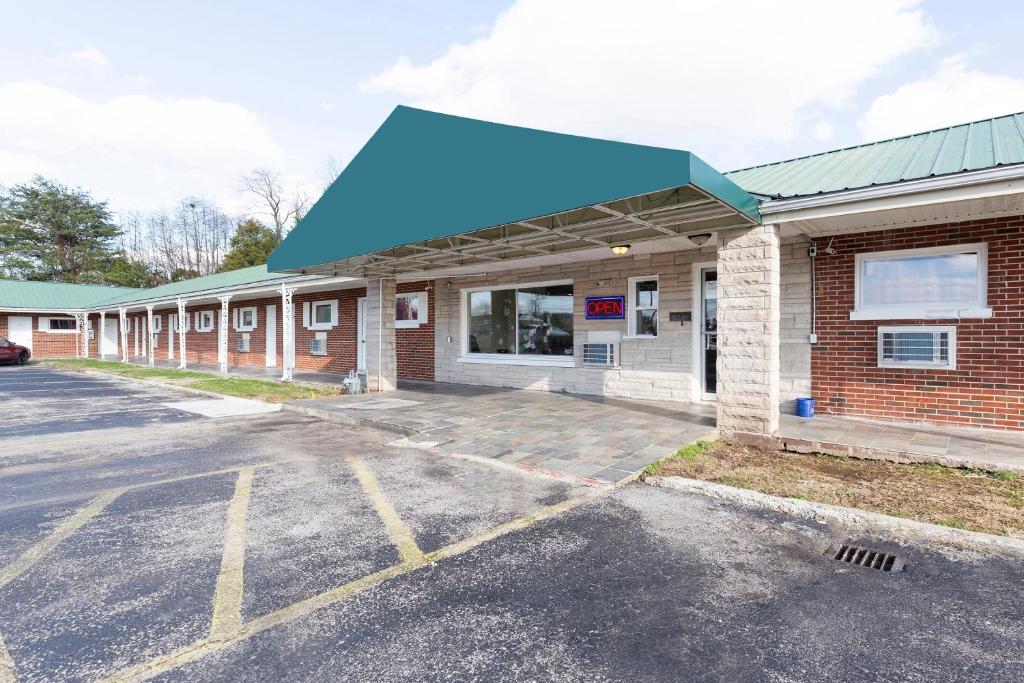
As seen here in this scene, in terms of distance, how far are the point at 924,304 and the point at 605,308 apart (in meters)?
5.06

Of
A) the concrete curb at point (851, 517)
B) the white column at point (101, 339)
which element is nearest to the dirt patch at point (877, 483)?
the concrete curb at point (851, 517)

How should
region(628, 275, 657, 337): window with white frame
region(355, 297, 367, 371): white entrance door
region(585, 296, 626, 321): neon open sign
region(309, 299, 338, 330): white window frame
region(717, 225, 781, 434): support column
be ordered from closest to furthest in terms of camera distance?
region(717, 225, 781, 434): support column, region(628, 275, 657, 337): window with white frame, region(585, 296, 626, 321): neon open sign, region(355, 297, 367, 371): white entrance door, region(309, 299, 338, 330): white window frame

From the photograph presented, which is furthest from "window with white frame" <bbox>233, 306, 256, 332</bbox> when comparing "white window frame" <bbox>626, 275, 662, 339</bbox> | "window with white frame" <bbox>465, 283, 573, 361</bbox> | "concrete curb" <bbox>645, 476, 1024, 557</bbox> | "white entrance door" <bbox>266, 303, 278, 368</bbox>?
"concrete curb" <bbox>645, 476, 1024, 557</bbox>

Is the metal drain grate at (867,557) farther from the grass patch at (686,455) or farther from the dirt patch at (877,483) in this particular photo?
the grass patch at (686,455)

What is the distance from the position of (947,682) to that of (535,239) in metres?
7.03

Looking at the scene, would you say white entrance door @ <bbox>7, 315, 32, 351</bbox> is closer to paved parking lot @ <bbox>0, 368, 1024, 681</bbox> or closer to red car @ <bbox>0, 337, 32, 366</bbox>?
red car @ <bbox>0, 337, 32, 366</bbox>

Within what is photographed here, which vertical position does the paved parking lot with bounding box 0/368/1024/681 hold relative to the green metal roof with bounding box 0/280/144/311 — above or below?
below

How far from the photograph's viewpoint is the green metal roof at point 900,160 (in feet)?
19.0

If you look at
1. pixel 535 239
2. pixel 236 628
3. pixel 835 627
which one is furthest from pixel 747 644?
pixel 535 239

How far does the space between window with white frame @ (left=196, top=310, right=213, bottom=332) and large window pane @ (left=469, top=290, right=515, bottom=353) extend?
16761 millimetres

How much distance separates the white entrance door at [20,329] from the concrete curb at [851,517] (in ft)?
131

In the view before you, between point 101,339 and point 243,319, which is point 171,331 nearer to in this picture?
point 243,319

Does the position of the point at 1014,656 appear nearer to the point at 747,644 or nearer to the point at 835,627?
the point at 835,627

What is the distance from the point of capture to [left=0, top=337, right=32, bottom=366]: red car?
25328 mm
